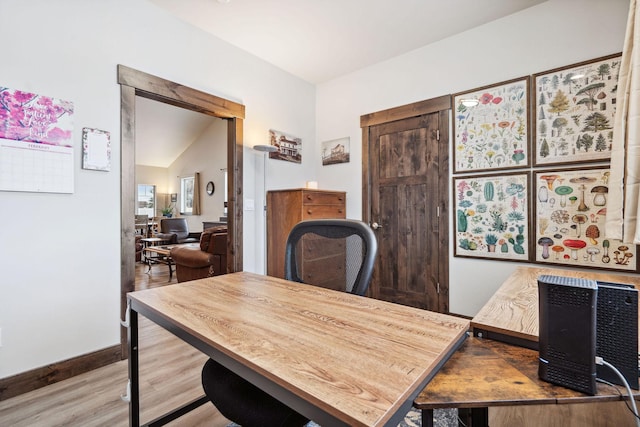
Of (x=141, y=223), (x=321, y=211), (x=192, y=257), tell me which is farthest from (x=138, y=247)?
(x=321, y=211)

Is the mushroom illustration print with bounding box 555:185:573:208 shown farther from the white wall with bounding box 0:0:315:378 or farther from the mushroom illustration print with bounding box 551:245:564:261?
the white wall with bounding box 0:0:315:378

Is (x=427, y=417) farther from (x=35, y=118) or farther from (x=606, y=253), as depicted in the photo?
(x=35, y=118)

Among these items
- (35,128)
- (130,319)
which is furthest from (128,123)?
(130,319)

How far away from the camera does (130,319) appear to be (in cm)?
128

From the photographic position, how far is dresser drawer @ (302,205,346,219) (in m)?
3.08

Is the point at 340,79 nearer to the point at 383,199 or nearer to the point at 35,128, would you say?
the point at 383,199

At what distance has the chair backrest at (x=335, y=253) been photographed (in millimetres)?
1266

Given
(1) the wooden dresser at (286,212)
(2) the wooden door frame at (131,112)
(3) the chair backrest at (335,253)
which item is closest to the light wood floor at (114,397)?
(2) the wooden door frame at (131,112)

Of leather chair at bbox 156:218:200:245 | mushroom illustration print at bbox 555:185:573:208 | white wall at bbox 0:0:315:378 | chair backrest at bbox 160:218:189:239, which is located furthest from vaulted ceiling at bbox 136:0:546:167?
chair backrest at bbox 160:218:189:239

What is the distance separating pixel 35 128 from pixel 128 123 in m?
0.54

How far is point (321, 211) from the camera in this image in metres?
3.26

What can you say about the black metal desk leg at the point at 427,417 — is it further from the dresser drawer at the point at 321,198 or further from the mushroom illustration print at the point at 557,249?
the dresser drawer at the point at 321,198

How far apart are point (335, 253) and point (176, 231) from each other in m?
6.65

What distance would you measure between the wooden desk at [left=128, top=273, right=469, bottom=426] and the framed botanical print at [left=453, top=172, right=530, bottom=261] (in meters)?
2.04
